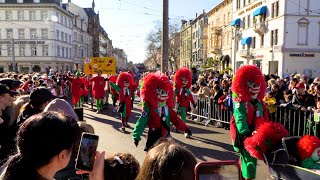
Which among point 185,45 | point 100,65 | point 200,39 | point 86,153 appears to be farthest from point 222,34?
point 86,153

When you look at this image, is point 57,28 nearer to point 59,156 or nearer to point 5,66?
point 5,66

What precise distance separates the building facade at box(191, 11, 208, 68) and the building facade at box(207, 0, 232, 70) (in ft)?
23.2

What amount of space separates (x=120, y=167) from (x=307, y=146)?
226 centimetres

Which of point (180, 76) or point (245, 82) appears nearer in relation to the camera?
point (245, 82)

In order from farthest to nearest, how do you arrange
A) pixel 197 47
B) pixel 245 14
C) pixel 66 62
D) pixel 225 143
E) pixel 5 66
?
pixel 197 47
pixel 66 62
pixel 5 66
pixel 245 14
pixel 225 143

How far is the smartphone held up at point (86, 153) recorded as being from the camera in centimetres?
177

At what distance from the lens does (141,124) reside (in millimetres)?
5559

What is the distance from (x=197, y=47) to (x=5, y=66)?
3745 cm

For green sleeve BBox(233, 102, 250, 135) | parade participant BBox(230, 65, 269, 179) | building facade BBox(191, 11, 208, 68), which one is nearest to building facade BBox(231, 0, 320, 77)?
building facade BBox(191, 11, 208, 68)

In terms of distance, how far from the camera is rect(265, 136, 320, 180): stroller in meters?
Result: 3.20

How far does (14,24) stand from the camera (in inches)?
2211

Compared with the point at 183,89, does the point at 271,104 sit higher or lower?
lower

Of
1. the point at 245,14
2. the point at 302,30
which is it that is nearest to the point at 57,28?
the point at 245,14

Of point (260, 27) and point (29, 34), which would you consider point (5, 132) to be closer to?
point (260, 27)
